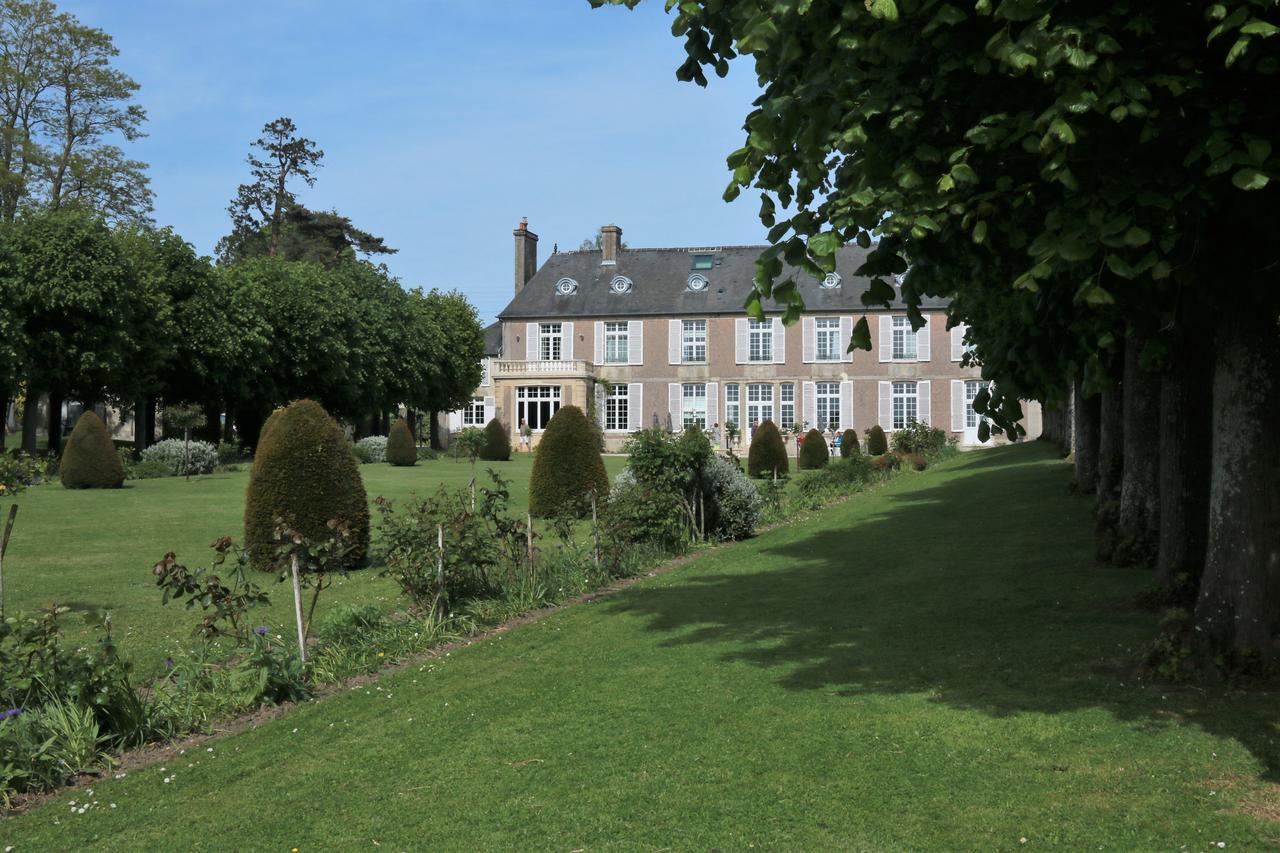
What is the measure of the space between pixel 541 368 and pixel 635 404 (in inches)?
176

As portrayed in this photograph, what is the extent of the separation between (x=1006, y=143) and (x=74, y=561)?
37.5ft

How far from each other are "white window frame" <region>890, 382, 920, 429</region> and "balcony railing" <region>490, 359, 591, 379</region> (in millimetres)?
13205

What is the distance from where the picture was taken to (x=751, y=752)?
514 centimetres

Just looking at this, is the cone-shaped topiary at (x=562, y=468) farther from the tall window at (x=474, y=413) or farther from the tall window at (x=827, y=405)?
the tall window at (x=474, y=413)

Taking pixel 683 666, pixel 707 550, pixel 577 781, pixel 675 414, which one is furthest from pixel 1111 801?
pixel 675 414

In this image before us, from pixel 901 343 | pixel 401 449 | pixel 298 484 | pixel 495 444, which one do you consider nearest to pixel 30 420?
pixel 401 449

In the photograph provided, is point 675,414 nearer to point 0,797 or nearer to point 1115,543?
point 1115,543

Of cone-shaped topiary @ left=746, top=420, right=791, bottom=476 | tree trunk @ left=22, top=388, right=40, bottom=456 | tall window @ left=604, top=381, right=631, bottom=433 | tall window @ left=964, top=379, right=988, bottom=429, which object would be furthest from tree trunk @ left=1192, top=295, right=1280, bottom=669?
tall window @ left=604, top=381, right=631, bottom=433

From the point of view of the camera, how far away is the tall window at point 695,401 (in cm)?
4800

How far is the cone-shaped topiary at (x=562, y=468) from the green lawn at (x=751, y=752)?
24.9ft

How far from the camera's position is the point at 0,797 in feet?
16.5

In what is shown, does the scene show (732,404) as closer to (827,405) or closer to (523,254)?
(827,405)

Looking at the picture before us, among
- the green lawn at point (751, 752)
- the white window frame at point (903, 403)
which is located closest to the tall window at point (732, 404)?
the white window frame at point (903, 403)

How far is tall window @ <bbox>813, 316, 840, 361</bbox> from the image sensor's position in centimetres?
4684
